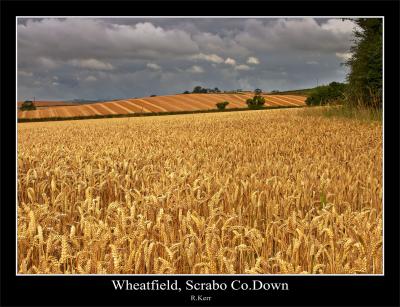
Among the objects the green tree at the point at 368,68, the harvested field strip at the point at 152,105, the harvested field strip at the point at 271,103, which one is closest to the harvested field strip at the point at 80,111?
the harvested field strip at the point at 152,105

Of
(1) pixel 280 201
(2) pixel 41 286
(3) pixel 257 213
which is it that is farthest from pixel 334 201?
(2) pixel 41 286

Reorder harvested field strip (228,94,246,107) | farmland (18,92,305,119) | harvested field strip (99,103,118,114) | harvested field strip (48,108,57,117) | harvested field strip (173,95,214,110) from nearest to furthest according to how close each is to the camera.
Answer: harvested field strip (48,108,57,117)
farmland (18,92,305,119)
harvested field strip (99,103,118,114)
harvested field strip (173,95,214,110)
harvested field strip (228,94,246,107)

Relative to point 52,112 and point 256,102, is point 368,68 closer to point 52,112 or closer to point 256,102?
point 52,112

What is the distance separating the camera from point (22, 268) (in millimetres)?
2463

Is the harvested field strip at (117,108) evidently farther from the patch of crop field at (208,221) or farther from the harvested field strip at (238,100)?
the patch of crop field at (208,221)

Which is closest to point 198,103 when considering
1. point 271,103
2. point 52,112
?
point 271,103

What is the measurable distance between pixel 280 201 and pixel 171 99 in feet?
209

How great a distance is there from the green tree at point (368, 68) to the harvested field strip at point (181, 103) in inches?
1652

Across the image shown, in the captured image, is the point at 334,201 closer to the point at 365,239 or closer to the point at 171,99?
the point at 365,239

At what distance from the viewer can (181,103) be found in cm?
6222

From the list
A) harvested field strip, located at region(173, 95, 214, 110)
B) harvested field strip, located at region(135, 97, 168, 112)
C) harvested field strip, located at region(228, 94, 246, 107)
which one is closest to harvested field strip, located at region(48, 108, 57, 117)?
harvested field strip, located at region(135, 97, 168, 112)

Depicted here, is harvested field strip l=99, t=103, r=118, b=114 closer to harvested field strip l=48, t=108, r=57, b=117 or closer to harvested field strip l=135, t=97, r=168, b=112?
harvested field strip l=135, t=97, r=168, b=112

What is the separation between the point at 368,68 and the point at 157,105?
4694 cm

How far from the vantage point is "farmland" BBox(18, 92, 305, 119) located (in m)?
50.1
